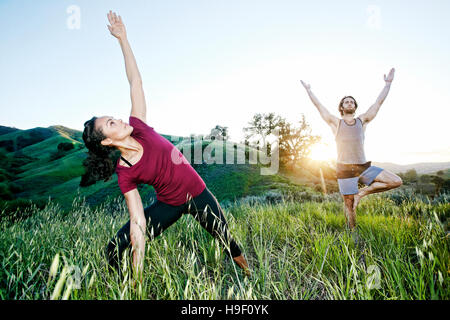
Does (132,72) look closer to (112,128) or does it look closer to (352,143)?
(112,128)

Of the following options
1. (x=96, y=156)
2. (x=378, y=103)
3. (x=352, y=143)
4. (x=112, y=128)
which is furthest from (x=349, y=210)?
(x=96, y=156)

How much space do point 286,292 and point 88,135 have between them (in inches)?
110

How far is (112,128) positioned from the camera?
240cm

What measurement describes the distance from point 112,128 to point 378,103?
451cm

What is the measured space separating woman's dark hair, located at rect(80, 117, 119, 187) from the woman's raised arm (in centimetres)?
56

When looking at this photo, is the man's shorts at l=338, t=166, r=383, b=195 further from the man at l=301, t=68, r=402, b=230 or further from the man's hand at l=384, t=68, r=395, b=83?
the man's hand at l=384, t=68, r=395, b=83

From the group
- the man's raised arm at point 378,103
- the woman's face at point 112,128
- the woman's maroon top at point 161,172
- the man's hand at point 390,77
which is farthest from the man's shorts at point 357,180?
the woman's face at point 112,128

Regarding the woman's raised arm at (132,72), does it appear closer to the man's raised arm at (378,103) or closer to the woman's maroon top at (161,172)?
the woman's maroon top at (161,172)

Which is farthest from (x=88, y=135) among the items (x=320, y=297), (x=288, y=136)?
(x=288, y=136)

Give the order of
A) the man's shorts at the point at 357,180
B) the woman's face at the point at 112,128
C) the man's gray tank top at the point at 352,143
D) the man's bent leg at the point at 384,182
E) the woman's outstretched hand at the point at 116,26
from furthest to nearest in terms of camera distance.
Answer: the man's gray tank top at the point at 352,143 < the man's shorts at the point at 357,180 < the man's bent leg at the point at 384,182 < the woman's outstretched hand at the point at 116,26 < the woman's face at the point at 112,128

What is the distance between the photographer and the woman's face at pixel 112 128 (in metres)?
2.40
